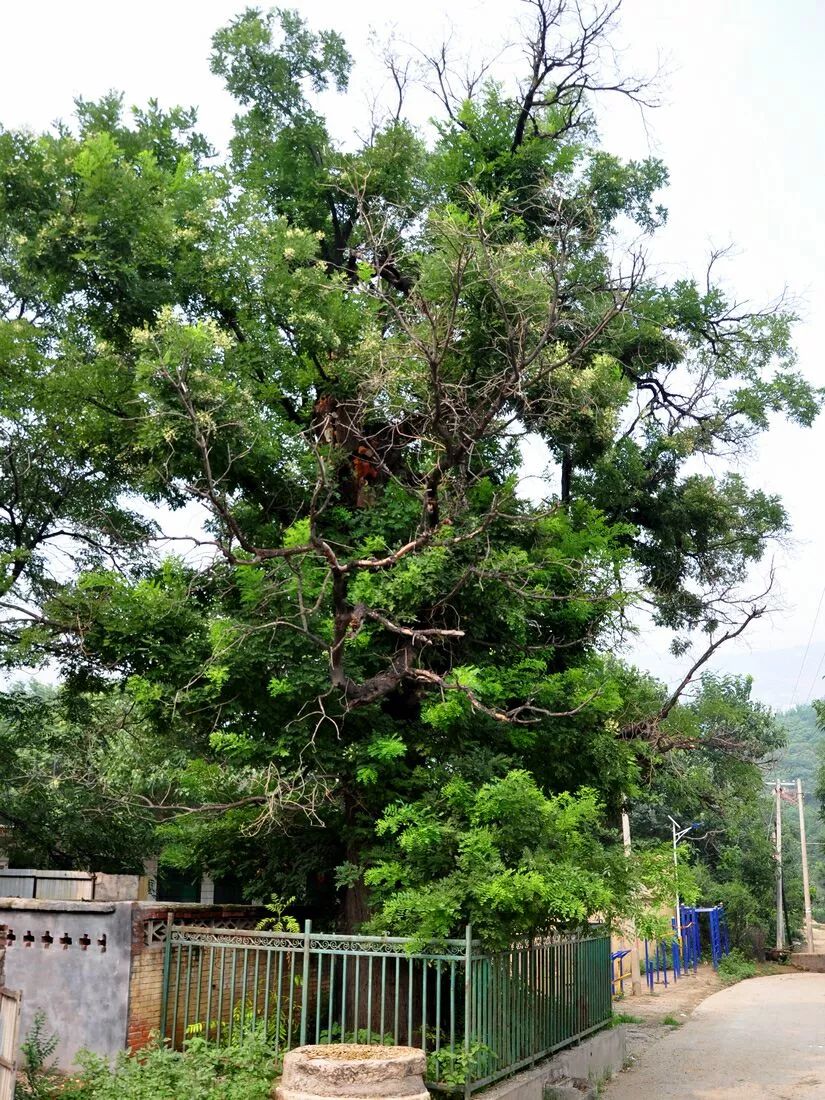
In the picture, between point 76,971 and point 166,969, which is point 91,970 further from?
point 166,969

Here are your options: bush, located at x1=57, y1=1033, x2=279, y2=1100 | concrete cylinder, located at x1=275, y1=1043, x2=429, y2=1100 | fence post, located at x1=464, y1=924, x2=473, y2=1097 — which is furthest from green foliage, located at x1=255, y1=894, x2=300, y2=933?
concrete cylinder, located at x1=275, y1=1043, x2=429, y2=1100

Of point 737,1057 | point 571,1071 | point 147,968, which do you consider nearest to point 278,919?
point 147,968

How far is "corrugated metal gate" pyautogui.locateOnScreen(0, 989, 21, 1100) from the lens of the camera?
7625 mm

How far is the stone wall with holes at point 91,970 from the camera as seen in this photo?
1009 cm

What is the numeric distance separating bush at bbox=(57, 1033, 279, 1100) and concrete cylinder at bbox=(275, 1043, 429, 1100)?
3.06 feet

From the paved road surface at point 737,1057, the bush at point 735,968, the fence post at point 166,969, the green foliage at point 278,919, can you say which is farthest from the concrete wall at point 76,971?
the bush at point 735,968

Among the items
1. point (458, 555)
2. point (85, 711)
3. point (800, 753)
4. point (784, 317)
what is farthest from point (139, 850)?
point (800, 753)

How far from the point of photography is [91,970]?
1026cm

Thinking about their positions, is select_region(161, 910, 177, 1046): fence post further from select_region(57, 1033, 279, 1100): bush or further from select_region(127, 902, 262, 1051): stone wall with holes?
select_region(57, 1033, 279, 1100): bush

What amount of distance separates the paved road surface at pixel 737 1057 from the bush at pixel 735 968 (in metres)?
6.95

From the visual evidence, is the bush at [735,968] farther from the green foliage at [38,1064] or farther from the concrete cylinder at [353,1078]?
the concrete cylinder at [353,1078]

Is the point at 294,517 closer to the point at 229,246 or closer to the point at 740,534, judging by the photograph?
the point at 229,246

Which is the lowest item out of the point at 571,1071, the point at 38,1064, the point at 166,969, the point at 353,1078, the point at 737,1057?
the point at 737,1057

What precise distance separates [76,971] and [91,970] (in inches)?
6.3
